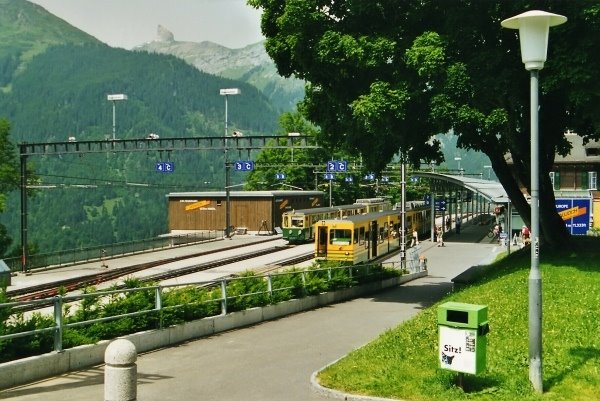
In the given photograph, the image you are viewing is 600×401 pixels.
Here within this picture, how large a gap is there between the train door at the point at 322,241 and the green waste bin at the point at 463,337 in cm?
3045

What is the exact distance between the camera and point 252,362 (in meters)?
12.8

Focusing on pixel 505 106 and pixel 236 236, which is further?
pixel 236 236

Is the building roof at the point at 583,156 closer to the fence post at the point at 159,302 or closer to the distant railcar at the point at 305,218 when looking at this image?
the distant railcar at the point at 305,218

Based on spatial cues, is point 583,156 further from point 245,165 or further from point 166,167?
point 166,167

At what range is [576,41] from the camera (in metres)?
19.0

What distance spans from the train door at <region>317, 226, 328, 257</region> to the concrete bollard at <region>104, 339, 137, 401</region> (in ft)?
107

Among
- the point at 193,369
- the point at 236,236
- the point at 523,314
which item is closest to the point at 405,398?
the point at 193,369

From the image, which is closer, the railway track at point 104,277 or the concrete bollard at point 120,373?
the concrete bollard at point 120,373

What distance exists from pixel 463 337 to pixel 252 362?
4840 mm

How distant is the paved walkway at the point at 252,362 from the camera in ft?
34.4

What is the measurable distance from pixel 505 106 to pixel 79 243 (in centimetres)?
17500

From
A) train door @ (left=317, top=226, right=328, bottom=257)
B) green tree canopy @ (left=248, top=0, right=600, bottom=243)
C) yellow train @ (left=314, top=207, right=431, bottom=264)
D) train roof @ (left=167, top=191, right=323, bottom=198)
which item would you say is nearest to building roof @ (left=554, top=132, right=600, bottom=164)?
yellow train @ (left=314, top=207, right=431, bottom=264)

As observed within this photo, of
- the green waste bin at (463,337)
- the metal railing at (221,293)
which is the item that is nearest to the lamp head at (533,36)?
the green waste bin at (463,337)

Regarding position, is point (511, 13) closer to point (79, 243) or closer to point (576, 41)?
point (576, 41)
